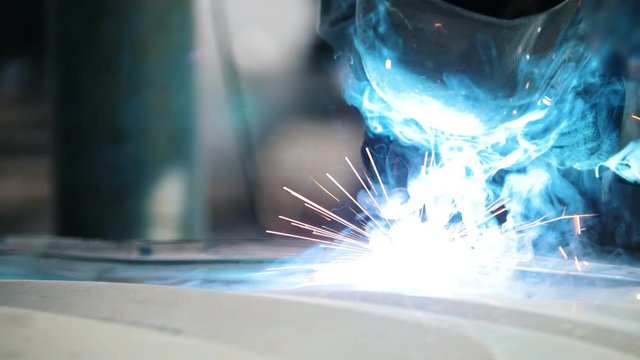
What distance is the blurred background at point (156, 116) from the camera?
5809 mm

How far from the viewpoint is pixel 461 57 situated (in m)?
4.48

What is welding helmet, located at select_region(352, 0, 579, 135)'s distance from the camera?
4.34 meters

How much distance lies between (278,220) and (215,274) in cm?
133

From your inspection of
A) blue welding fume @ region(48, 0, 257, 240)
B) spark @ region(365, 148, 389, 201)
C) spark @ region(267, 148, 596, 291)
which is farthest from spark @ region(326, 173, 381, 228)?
blue welding fume @ region(48, 0, 257, 240)

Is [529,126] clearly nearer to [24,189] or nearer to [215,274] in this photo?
[215,274]

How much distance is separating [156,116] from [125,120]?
0.80 ft

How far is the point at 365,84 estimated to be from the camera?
4922 mm

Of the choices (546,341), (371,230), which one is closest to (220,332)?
(546,341)

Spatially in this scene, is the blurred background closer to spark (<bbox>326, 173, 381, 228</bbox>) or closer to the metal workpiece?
the metal workpiece

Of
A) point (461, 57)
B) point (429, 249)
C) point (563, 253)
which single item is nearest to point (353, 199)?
point (429, 249)

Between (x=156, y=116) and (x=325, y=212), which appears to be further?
(x=156, y=116)

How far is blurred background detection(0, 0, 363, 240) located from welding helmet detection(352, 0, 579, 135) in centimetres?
114

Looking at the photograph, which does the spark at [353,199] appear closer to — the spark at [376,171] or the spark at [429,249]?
the spark at [429,249]

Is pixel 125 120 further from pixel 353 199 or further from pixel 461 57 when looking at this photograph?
pixel 461 57
